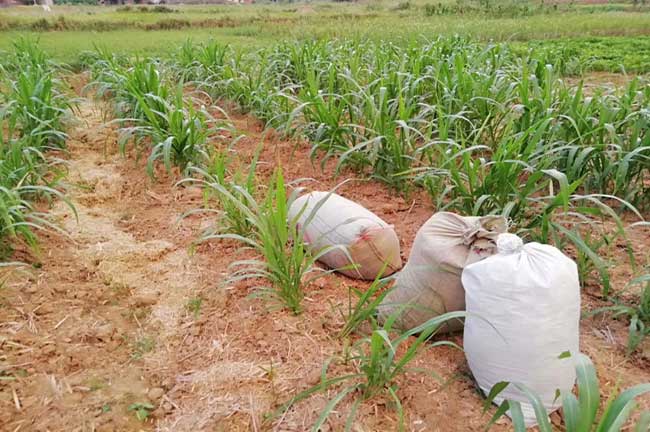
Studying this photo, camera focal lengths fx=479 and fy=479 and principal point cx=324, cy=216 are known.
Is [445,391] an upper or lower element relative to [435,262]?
lower

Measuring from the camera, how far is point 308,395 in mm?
1264

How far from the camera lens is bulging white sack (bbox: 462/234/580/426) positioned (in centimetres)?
119

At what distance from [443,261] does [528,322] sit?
0.31 meters

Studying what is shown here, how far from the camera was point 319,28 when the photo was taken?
338 inches

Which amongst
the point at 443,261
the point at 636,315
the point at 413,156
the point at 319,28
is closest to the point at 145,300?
the point at 443,261

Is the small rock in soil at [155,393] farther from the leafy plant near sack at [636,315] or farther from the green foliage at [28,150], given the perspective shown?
the leafy plant near sack at [636,315]

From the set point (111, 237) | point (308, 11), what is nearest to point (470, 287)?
point (111, 237)

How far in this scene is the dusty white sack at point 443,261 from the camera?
1436 millimetres

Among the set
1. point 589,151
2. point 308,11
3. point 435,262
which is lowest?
point 435,262

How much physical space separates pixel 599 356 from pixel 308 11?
13.8 metres

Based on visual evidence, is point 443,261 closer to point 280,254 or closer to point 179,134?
point 280,254

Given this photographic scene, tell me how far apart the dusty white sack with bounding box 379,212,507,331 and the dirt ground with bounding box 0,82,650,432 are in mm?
140

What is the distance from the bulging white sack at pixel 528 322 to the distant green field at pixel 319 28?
4.86m

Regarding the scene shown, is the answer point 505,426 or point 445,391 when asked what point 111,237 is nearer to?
point 445,391
